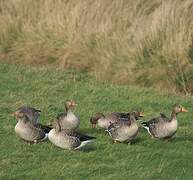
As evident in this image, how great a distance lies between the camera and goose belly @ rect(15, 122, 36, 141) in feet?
32.0

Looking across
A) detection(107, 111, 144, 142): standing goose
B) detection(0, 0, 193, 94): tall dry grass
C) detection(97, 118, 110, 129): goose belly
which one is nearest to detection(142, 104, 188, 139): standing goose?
detection(107, 111, 144, 142): standing goose

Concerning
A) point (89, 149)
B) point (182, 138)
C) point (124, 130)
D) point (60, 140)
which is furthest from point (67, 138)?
point (182, 138)

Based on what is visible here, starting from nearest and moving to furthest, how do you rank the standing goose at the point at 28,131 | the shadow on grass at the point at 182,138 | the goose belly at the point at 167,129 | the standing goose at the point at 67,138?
the standing goose at the point at 67,138 → the standing goose at the point at 28,131 → the goose belly at the point at 167,129 → the shadow on grass at the point at 182,138

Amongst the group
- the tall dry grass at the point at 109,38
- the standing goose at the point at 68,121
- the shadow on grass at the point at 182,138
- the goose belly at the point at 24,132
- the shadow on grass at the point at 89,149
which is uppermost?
the goose belly at the point at 24,132

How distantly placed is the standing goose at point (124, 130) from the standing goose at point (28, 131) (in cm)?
93

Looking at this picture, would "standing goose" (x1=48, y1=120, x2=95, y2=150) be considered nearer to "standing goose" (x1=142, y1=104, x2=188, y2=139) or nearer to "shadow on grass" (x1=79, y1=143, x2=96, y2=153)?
"shadow on grass" (x1=79, y1=143, x2=96, y2=153)

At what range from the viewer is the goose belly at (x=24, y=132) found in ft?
32.0

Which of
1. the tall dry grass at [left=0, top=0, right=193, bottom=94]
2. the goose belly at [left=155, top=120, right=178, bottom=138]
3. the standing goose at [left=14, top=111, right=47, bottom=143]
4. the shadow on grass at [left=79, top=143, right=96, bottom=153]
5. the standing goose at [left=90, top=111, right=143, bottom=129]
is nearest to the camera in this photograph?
the shadow on grass at [left=79, top=143, right=96, bottom=153]

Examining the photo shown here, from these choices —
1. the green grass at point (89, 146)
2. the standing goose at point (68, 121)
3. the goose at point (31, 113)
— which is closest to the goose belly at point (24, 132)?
the green grass at point (89, 146)

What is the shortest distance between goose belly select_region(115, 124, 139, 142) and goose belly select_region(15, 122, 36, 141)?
1.14 m

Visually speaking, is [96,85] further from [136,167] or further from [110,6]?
[136,167]

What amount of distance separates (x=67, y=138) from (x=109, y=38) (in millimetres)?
5959

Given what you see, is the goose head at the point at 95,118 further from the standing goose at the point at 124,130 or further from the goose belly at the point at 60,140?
the goose belly at the point at 60,140

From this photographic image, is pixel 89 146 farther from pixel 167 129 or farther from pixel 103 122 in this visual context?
pixel 167 129
